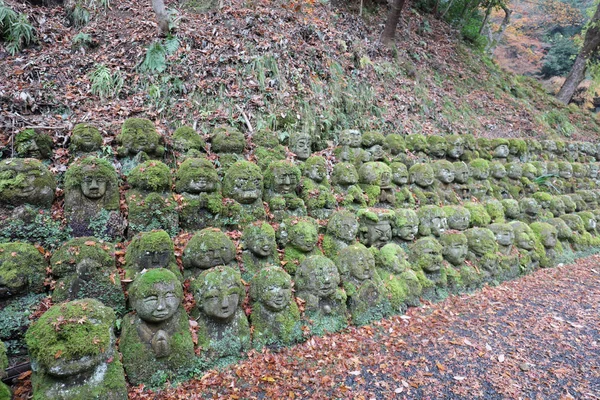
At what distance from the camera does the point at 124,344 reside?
12.8ft

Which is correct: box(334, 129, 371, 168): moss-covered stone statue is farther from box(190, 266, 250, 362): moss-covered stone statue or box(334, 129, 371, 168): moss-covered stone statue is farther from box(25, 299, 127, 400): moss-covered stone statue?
box(25, 299, 127, 400): moss-covered stone statue

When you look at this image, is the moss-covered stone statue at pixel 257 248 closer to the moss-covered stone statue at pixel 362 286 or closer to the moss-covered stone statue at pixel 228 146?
the moss-covered stone statue at pixel 362 286

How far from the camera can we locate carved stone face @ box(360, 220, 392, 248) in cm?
639

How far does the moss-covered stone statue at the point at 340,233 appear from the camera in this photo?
5992mm

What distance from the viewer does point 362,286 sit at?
5.52 meters

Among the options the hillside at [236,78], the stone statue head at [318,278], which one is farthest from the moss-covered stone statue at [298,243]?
the hillside at [236,78]

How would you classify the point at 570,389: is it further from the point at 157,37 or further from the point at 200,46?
the point at 157,37

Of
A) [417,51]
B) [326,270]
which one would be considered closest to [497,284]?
[326,270]

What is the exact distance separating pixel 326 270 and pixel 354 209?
235 cm

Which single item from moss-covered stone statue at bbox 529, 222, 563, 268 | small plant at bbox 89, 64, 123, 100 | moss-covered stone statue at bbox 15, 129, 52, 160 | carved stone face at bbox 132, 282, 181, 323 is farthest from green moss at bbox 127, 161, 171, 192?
moss-covered stone statue at bbox 529, 222, 563, 268

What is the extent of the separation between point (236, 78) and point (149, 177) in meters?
4.11

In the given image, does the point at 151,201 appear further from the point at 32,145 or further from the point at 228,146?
the point at 32,145

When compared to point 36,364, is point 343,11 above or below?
above

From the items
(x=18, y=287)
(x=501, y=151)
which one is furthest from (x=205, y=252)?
(x=501, y=151)
